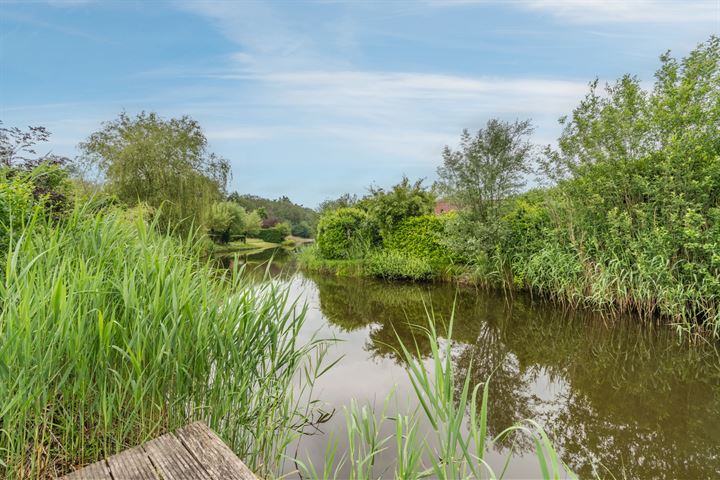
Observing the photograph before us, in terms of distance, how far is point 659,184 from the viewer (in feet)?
18.9

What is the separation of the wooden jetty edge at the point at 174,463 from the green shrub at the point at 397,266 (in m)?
9.14

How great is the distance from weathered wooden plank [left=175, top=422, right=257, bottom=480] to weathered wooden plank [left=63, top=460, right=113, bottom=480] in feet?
1.01

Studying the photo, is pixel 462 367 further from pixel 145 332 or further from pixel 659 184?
pixel 659 184

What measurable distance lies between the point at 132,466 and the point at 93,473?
156mm

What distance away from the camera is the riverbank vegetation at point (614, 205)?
17.7 feet

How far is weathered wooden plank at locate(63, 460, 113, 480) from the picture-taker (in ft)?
5.03

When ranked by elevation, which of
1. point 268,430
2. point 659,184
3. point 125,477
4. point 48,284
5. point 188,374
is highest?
point 659,184

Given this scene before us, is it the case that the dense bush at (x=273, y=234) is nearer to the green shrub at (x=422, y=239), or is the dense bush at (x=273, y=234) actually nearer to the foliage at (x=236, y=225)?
the foliage at (x=236, y=225)

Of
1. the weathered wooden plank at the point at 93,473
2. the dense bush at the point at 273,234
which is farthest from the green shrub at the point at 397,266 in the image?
the dense bush at the point at 273,234

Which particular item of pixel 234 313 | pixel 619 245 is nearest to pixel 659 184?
pixel 619 245

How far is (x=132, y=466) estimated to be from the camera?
5.23 feet

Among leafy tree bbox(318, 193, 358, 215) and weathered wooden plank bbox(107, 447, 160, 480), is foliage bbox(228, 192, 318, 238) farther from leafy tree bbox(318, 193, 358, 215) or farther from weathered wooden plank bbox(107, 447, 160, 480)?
weathered wooden plank bbox(107, 447, 160, 480)

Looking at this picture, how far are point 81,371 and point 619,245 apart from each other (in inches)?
296

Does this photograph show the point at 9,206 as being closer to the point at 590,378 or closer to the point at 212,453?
the point at 212,453
